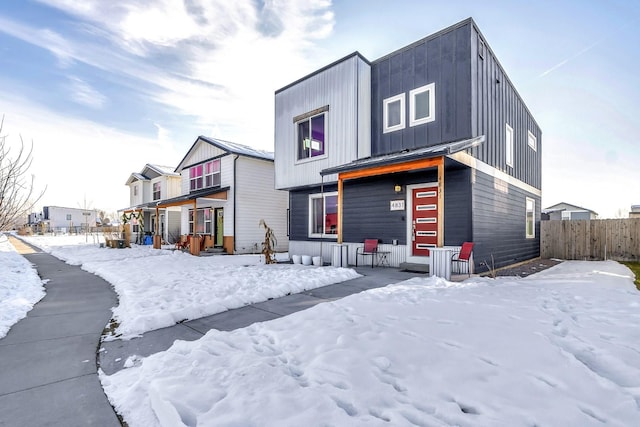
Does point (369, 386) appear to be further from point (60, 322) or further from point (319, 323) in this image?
point (60, 322)

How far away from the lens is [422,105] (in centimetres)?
865

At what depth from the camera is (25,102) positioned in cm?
944

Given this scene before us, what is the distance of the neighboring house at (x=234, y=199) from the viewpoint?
1460 centimetres

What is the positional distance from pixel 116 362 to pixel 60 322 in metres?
2.14

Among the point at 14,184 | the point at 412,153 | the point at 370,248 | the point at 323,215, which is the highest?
the point at 412,153

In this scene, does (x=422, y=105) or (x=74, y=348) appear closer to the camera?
(x=74, y=348)

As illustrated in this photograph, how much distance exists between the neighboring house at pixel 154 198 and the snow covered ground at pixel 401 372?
19066 mm

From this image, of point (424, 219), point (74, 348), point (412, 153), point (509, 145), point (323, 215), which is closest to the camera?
point (74, 348)

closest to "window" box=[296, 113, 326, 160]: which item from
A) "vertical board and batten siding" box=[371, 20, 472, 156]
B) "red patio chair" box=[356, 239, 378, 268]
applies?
"vertical board and batten siding" box=[371, 20, 472, 156]

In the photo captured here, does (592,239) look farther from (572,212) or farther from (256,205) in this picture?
(572,212)

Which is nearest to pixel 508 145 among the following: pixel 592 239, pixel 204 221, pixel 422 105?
pixel 422 105

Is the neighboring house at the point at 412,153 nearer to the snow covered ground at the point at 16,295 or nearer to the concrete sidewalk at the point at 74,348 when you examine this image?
the concrete sidewalk at the point at 74,348

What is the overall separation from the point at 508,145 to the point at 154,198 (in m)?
23.3

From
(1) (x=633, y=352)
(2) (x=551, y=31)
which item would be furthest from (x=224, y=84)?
(1) (x=633, y=352)
